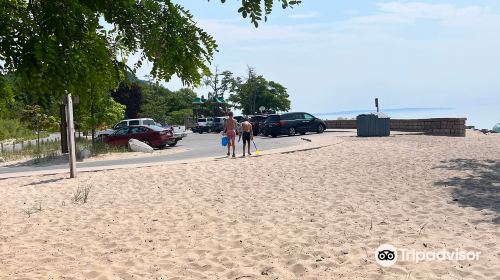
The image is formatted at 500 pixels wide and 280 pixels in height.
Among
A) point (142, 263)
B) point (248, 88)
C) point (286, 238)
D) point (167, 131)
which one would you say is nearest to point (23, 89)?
point (142, 263)

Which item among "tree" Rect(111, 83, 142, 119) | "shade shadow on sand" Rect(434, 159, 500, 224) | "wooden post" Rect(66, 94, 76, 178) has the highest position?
"tree" Rect(111, 83, 142, 119)

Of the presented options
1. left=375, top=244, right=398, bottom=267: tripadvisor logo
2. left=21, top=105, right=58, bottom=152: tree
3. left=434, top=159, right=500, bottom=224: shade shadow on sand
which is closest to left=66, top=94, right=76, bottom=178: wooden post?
left=434, top=159, right=500, bottom=224: shade shadow on sand

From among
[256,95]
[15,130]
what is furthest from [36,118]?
[256,95]

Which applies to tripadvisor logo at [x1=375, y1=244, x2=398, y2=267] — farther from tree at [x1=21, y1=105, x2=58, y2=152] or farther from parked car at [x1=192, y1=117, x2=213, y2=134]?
parked car at [x1=192, y1=117, x2=213, y2=134]

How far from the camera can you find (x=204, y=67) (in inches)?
212

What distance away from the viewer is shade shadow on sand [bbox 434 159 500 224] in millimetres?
8422

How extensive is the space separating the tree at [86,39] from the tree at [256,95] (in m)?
79.1

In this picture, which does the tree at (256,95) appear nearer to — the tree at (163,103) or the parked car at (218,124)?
the tree at (163,103)

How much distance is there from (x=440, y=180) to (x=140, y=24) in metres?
8.23

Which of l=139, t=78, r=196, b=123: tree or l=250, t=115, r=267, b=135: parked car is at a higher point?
l=139, t=78, r=196, b=123: tree

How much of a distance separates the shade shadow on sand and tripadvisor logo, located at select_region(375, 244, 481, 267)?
1.83 meters

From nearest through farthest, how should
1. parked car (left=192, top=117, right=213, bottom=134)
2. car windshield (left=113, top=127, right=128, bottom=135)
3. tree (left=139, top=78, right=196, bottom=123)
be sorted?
car windshield (left=113, top=127, right=128, bottom=135), parked car (left=192, top=117, right=213, bottom=134), tree (left=139, top=78, right=196, bottom=123)

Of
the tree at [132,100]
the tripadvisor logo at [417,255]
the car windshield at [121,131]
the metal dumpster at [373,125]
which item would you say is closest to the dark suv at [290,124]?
the metal dumpster at [373,125]

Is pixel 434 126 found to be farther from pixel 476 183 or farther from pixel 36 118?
pixel 36 118
